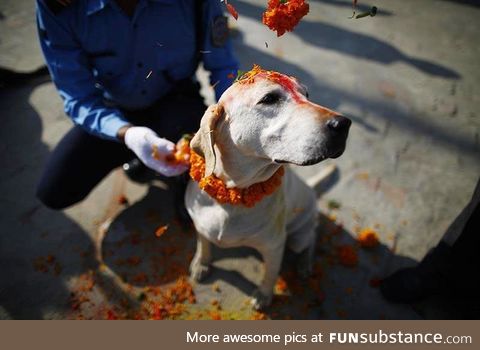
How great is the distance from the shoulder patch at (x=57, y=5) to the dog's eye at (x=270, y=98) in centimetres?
155

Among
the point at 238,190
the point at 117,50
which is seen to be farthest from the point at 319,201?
the point at 117,50

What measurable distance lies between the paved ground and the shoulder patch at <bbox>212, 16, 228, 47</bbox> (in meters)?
1.56

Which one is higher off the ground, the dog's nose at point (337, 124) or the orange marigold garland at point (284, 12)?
the orange marigold garland at point (284, 12)

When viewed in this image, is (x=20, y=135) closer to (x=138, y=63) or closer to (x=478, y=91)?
(x=138, y=63)

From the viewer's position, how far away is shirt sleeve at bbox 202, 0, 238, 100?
2434mm

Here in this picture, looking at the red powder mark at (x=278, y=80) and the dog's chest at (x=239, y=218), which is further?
the dog's chest at (x=239, y=218)

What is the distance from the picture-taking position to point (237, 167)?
182cm

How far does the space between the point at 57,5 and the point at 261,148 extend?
167 centimetres

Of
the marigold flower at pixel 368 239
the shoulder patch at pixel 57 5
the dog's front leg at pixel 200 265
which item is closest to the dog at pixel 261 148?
the dog's front leg at pixel 200 265

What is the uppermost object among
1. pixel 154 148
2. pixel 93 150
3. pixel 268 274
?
pixel 154 148

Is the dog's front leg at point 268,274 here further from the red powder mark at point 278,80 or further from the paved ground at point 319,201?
the red powder mark at point 278,80

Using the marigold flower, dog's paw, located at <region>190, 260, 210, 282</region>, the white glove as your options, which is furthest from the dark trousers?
the marigold flower

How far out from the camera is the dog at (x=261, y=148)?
1.46 meters

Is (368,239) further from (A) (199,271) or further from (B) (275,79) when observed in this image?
(B) (275,79)
